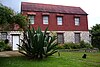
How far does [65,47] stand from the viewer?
107 feet

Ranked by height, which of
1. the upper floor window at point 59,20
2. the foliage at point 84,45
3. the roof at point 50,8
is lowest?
the foliage at point 84,45

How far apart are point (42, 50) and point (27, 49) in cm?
128

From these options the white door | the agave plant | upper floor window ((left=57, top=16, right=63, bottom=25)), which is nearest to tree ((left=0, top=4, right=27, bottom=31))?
the agave plant

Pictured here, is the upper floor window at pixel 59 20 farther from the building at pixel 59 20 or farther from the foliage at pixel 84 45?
the foliage at pixel 84 45

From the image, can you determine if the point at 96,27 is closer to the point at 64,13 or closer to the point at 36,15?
the point at 64,13

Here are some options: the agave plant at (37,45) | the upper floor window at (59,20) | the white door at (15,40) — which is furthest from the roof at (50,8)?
the agave plant at (37,45)

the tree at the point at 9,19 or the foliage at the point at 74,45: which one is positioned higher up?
the tree at the point at 9,19

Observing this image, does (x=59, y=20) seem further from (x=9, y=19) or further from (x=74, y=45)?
(x=9, y=19)

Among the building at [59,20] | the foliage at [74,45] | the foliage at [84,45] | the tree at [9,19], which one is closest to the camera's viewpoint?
the tree at [9,19]

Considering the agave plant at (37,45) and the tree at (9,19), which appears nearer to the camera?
the agave plant at (37,45)

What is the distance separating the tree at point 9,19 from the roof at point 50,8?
14.3m

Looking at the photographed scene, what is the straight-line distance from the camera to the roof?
33.6 m

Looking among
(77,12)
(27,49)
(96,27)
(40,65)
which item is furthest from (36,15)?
(40,65)

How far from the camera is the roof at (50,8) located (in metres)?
33.6
